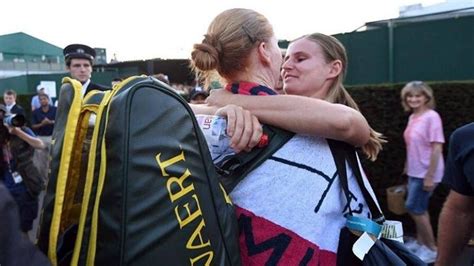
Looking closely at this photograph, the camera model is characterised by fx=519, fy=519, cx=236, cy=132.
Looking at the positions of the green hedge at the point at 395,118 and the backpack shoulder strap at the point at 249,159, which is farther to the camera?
the green hedge at the point at 395,118

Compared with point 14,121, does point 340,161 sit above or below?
above

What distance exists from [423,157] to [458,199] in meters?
3.15

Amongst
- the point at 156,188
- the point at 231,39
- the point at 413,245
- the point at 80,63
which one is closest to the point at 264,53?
the point at 231,39

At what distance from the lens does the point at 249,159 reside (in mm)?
1285

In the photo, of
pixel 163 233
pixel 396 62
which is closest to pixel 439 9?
pixel 396 62

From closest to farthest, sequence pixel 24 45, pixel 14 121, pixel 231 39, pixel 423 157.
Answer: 1. pixel 231 39
2. pixel 14 121
3. pixel 423 157
4. pixel 24 45

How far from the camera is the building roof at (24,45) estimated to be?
2612cm

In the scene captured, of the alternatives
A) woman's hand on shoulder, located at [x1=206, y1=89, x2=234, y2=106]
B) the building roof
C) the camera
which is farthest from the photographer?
the building roof

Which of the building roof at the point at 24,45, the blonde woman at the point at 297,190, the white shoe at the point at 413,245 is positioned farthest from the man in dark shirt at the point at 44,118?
the building roof at the point at 24,45

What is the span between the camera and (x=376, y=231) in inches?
52.9

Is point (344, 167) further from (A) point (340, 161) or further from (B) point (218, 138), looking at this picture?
(B) point (218, 138)

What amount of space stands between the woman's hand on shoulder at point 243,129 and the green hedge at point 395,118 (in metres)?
4.40

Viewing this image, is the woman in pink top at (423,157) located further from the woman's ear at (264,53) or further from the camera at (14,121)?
the woman's ear at (264,53)

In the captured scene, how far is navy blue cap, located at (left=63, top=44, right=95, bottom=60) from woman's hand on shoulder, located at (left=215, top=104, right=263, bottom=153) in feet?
11.8
